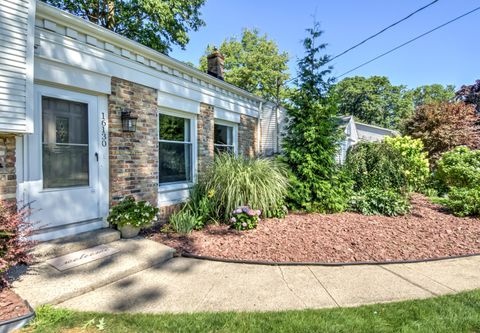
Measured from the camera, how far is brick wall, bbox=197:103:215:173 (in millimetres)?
6410

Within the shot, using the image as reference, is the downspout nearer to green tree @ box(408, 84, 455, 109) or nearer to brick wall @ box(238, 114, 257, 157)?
brick wall @ box(238, 114, 257, 157)

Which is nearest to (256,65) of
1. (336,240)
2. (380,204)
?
(380,204)

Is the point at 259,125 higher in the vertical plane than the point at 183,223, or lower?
higher

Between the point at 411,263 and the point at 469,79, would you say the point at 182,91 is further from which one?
the point at 469,79

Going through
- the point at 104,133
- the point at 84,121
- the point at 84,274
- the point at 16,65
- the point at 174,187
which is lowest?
the point at 84,274

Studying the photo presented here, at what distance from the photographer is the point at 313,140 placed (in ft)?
20.7

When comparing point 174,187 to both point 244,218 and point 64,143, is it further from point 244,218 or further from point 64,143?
point 64,143

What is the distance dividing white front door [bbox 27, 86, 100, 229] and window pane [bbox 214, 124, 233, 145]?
11.5 feet

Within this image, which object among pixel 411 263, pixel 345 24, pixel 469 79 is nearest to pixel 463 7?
pixel 345 24

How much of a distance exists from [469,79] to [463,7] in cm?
1947

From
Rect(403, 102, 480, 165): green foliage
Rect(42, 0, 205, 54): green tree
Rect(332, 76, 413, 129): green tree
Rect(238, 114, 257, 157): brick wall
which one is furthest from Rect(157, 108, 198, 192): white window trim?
Rect(332, 76, 413, 129): green tree

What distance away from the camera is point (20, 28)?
3074mm

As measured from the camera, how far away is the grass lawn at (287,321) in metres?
2.25

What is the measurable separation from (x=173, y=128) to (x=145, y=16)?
31.0ft
